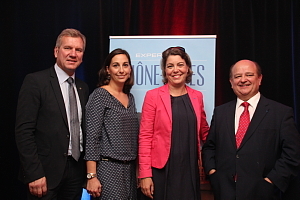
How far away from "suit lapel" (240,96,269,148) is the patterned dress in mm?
869

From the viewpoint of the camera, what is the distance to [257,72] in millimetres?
2145

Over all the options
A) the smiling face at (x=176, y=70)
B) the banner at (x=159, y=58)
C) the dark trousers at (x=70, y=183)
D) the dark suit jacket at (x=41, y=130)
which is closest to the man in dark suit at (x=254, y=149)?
the smiling face at (x=176, y=70)

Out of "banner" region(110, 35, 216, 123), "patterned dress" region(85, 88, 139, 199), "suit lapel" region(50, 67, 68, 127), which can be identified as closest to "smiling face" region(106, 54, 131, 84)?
"patterned dress" region(85, 88, 139, 199)

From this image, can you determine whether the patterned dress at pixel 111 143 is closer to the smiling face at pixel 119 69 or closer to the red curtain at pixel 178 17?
the smiling face at pixel 119 69

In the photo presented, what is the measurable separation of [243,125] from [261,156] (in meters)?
0.26

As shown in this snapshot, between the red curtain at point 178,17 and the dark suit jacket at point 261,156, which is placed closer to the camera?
the dark suit jacket at point 261,156

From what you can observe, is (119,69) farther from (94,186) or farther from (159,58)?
(94,186)

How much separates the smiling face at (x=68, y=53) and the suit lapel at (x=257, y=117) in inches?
56.5

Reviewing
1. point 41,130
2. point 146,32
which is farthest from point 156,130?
point 146,32

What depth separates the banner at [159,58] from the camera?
2.80m

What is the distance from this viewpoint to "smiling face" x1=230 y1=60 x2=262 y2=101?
6.92 feet

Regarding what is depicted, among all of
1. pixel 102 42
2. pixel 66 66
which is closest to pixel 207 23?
pixel 102 42

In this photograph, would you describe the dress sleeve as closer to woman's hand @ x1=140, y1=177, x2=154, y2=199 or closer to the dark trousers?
the dark trousers

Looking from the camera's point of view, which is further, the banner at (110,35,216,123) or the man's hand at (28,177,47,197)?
the banner at (110,35,216,123)
